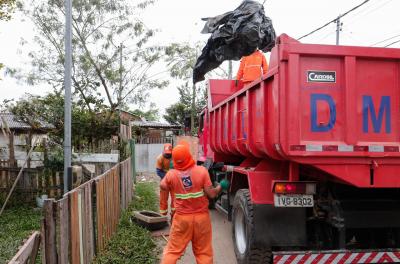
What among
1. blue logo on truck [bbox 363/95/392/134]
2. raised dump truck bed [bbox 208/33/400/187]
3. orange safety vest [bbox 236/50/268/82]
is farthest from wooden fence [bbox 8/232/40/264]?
orange safety vest [bbox 236/50/268/82]

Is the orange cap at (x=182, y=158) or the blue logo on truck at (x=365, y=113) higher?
the blue logo on truck at (x=365, y=113)

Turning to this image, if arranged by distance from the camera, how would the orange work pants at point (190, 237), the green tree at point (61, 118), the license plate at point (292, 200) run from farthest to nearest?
the green tree at point (61, 118), the orange work pants at point (190, 237), the license plate at point (292, 200)

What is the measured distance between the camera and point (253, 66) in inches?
277

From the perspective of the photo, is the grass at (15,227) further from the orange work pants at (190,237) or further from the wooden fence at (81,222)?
the orange work pants at (190,237)

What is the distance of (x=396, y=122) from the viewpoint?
13.9ft

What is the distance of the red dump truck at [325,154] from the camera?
13.4 feet

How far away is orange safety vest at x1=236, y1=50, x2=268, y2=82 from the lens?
7004mm

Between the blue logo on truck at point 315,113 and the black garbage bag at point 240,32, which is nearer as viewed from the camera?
the blue logo on truck at point 315,113

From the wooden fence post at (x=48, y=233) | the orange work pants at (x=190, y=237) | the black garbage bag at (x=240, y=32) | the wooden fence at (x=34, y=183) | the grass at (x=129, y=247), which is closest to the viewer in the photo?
the wooden fence post at (x=48, y=233)

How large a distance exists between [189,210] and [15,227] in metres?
4.75

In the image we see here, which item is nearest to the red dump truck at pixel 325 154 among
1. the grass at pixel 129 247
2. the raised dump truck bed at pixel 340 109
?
the raised dump truck bed at pixel 340 109

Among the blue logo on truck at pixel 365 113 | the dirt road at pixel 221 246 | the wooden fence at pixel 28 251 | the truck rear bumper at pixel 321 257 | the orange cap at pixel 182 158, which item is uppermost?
the blue logo on truck at pixel 365 113

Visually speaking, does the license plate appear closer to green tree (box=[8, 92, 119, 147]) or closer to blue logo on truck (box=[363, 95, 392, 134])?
blue logo on truck (box=[363, 95, 392, 134])

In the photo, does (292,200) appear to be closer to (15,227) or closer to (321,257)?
(321,257)
